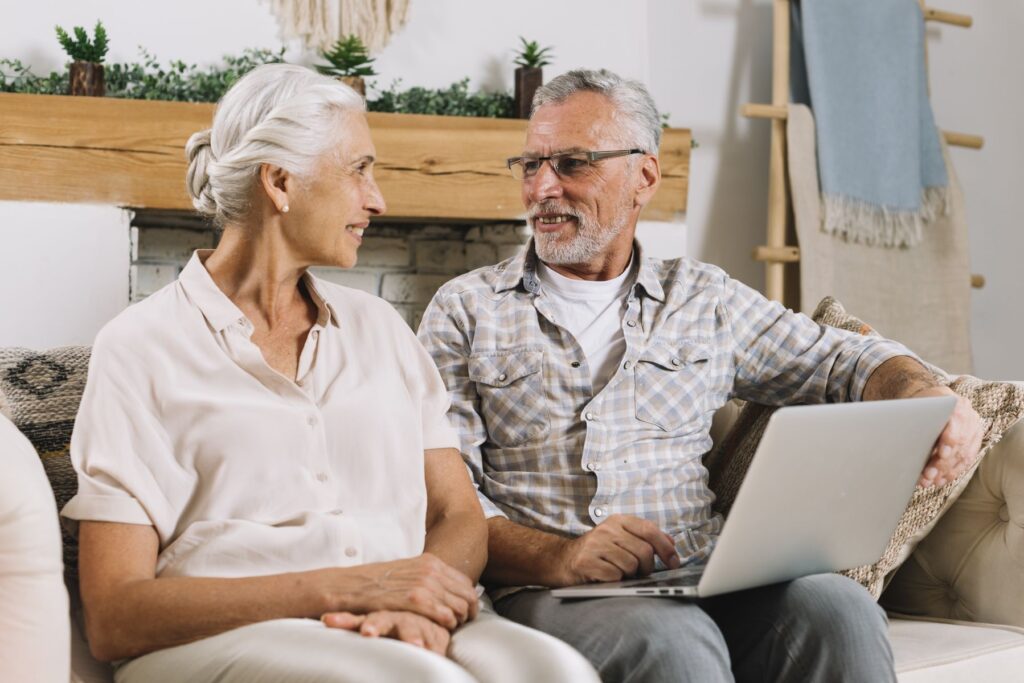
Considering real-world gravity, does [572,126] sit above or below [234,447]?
above

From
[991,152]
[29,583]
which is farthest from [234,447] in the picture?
[991,152]

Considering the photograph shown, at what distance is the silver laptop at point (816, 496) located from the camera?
1.31 m

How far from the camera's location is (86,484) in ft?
4.40

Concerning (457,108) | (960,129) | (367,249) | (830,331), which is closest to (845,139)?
(960,129)

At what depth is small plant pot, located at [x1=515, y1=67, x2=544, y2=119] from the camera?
324cm

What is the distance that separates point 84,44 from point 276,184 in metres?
1.62

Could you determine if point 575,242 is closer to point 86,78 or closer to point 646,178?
point 646,178

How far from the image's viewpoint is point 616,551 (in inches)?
62.4

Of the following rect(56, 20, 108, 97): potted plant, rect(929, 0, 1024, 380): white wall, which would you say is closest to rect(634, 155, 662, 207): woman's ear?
rect(56, 20, 108, 97): potted plant

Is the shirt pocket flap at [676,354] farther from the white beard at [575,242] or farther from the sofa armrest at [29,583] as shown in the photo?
the sofa armrest at [29,583]

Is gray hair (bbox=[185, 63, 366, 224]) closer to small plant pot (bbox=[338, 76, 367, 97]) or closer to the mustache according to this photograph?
the mustache

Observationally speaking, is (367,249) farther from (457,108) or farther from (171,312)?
(171,312)

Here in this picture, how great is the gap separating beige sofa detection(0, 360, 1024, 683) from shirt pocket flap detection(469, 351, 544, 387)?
25.5 inches

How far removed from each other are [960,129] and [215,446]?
3186 mm
